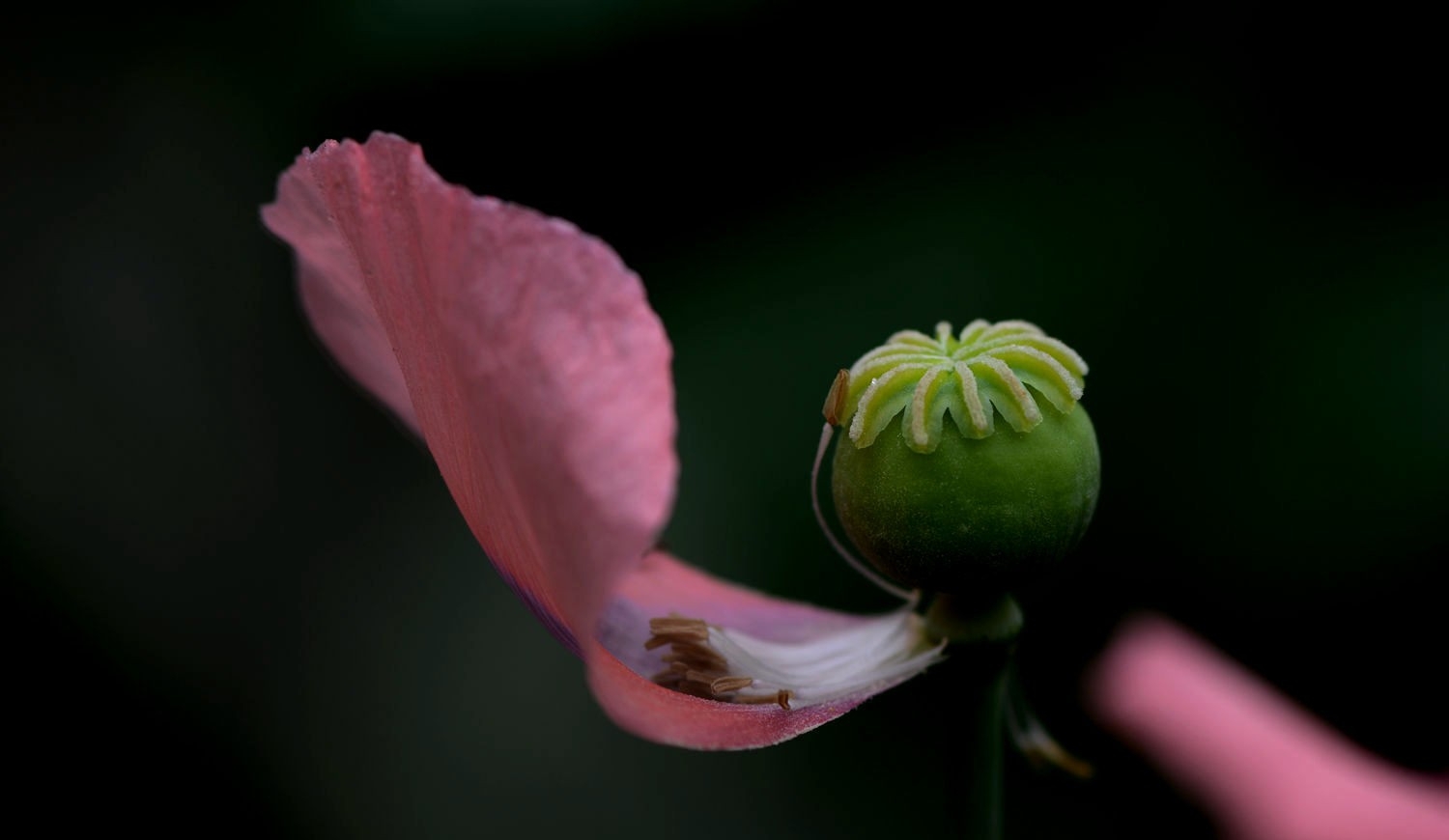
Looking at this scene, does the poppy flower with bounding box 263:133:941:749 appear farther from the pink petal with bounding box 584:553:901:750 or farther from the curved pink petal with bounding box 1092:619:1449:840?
the curved pink petal with bounding box 1092:619:1449:840

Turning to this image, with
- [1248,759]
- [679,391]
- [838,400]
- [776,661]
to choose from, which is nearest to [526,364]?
[838,400]

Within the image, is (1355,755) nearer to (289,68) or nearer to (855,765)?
(855,765)

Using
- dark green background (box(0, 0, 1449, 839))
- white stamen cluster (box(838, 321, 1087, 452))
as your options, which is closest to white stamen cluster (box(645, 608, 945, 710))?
white stamen cluster (box(838, 321, 1087, 452))

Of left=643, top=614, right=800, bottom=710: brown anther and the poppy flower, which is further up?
the poppy flower

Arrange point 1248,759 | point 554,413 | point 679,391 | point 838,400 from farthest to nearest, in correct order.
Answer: point 679,391 < point 1248,759 < point 838,400 < point 554,413

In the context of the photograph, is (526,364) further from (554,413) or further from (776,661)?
(776,661)

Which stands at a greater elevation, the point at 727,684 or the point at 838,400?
the point at 838,400
